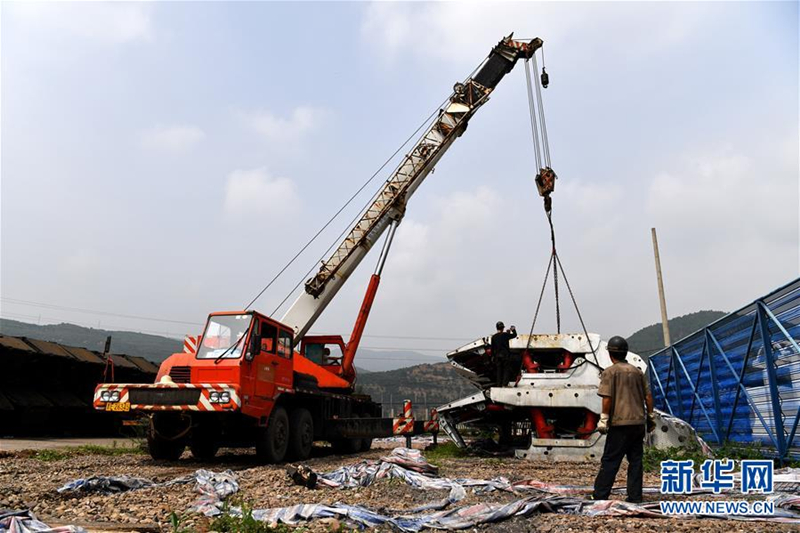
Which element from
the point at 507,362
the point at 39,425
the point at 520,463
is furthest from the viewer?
the point at 39,425

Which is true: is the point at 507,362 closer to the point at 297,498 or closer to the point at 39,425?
the point at 297,498

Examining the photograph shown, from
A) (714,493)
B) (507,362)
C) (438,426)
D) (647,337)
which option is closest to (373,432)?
(438,426)

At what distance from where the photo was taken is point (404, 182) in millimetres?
13703

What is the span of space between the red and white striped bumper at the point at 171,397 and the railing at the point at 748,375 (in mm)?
7079

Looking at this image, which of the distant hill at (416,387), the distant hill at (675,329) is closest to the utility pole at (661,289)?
the distant hill at (416,387)

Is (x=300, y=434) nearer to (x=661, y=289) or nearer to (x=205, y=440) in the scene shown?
(x=205, y=440)

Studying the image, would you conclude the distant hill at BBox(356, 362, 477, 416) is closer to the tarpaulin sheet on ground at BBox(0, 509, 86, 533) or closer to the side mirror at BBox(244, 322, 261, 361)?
the side mirror at BBox(244, 322, 261, 361)

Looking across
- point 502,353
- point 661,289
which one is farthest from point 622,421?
point 661,289

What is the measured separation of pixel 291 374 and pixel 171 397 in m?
2.25

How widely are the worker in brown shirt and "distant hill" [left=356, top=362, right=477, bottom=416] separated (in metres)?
20.0

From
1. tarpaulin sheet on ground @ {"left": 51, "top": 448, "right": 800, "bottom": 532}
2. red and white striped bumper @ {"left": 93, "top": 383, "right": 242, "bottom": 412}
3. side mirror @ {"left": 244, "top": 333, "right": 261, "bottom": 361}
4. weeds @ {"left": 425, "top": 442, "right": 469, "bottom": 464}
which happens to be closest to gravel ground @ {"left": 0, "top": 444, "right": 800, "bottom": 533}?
tarpaulin sheet on ground @ {"left": 51, "top": 448, "right": 800, "bottom": 532}

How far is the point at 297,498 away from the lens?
17.7ft

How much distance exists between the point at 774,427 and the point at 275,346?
23.8ft

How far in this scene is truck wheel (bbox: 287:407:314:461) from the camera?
9.84 m
